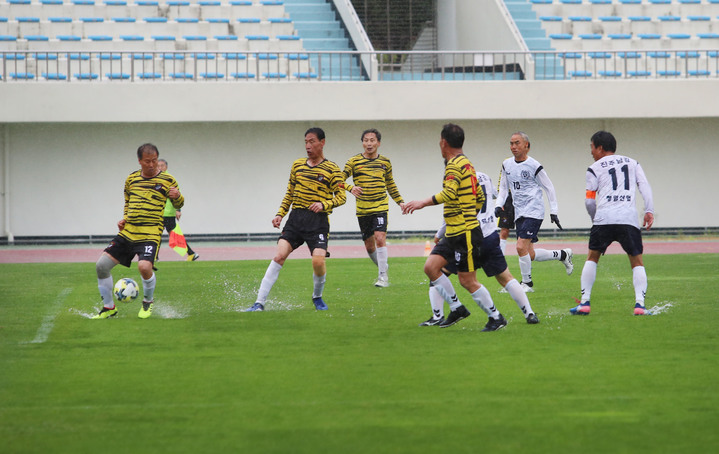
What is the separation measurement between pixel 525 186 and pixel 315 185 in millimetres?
3036

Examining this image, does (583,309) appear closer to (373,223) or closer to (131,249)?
(373,223)

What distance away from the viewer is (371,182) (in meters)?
14.4

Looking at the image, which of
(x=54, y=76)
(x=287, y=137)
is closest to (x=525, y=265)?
(x=287, y=137)

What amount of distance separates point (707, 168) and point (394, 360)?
2180cm

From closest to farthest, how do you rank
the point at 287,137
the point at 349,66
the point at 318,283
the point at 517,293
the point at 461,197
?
the point at 461,197 < the point at 517,293 < the point at 318,283 < the point at 349,66 < the point at 287,137

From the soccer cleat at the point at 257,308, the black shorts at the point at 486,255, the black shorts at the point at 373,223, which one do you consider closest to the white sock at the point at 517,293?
the black shorts at the point at 486,255

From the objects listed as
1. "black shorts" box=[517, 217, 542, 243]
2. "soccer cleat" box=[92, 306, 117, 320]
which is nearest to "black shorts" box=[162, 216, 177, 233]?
"black shorts" box=[517, 217, 542, 243]

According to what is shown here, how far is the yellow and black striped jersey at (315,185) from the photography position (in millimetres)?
11195

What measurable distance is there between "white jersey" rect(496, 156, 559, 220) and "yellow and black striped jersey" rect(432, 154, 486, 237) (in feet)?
12.4

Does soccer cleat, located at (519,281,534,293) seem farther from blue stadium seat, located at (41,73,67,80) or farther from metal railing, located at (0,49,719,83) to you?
blue stadium seat, located at (41,73,67,80)

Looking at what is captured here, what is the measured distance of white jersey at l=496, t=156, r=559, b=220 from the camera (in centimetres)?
1261

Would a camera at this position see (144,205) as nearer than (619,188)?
No

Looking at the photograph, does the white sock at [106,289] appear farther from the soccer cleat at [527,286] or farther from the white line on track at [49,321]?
the soccer cleat at [527,286]

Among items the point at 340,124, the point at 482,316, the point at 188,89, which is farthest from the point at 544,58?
the point at 482,316
